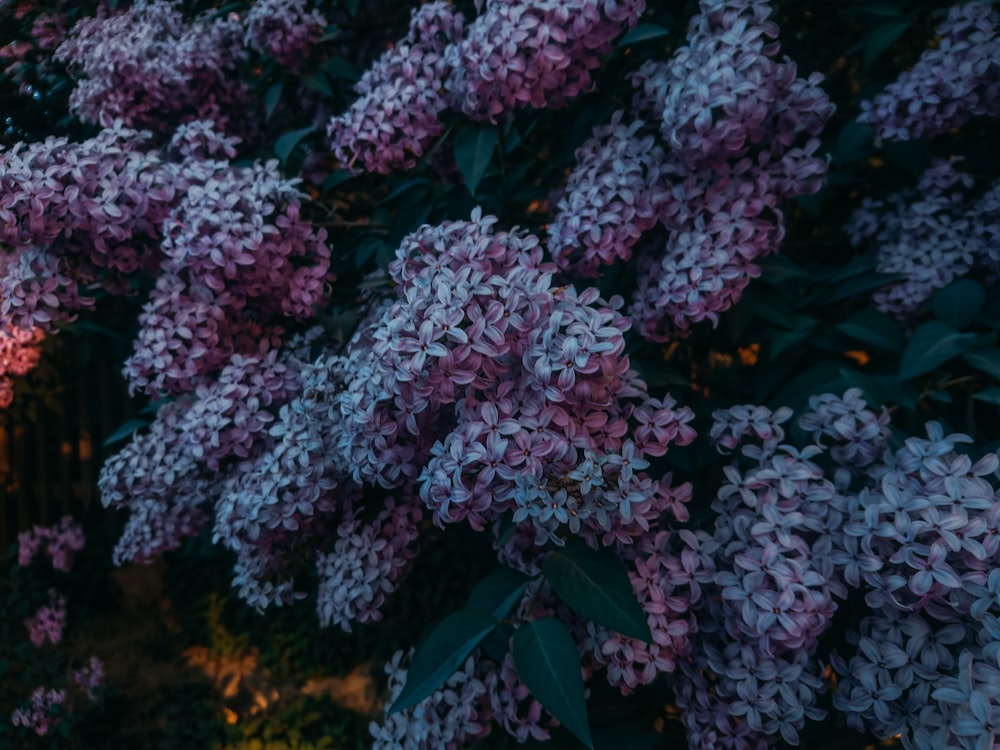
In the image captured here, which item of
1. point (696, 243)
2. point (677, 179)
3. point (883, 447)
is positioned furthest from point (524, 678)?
point (677, 179)

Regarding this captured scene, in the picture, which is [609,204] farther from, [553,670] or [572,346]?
[553,670]

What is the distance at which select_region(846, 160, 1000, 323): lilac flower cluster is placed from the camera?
6.32 ft

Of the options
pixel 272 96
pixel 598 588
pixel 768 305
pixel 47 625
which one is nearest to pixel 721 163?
pixel 768 305

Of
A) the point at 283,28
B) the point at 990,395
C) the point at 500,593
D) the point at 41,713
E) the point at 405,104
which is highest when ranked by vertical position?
the point at 283,28

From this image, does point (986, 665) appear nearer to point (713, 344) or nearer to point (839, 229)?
point (713, 344)

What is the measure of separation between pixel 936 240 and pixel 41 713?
3.88 metres

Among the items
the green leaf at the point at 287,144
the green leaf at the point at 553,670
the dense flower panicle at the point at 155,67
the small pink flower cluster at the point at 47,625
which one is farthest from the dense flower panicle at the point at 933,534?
the small pink flower cluster at the point at 47,625

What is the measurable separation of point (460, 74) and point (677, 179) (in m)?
0.64

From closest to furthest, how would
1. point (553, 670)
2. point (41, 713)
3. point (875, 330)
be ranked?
point (553, 670) → point (875, 330) → point (41, 713)

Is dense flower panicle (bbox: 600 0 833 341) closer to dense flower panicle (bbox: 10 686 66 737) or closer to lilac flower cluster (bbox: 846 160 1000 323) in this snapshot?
lilac flower cluster (bbox: 846 160 1000 323)

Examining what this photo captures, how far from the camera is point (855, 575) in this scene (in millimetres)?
1209

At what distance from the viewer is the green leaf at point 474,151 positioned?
1831 millimetres

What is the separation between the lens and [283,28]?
228 centimetres

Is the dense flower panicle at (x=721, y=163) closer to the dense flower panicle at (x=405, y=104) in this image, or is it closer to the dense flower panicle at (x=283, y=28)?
the dense flower panicle at (x=405, y=104)
